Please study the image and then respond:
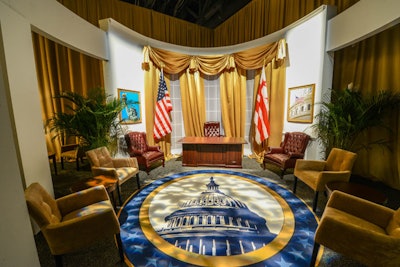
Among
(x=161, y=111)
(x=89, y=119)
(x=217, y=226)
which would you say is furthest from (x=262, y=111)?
(x=89, y=119)

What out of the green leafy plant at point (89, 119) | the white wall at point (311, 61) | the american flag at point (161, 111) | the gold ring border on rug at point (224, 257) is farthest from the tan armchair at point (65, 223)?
the white wall at point (311, 61)

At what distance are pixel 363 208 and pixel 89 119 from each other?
154 inches

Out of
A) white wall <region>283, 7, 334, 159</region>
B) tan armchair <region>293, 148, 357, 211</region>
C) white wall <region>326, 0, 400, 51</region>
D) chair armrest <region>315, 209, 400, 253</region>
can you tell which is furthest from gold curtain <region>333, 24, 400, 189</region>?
chair armrest <region>315, 209, 400, 253</region>

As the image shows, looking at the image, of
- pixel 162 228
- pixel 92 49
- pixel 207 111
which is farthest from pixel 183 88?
pixel 162 228

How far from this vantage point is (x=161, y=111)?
4.66 m

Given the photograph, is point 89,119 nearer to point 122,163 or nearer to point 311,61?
point 122,163

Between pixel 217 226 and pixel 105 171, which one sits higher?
pixel 105 171

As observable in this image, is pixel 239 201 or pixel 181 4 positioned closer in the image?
pixel 239 201

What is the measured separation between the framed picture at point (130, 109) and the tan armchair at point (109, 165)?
3.95 feet

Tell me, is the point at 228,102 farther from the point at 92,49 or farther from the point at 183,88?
the point at 92,49

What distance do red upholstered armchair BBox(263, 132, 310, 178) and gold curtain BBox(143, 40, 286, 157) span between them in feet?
1.78

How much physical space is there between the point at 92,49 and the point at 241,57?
139 inches

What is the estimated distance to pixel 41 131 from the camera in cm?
223

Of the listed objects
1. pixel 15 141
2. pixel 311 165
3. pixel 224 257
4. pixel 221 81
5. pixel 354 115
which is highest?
pixel 221 81
